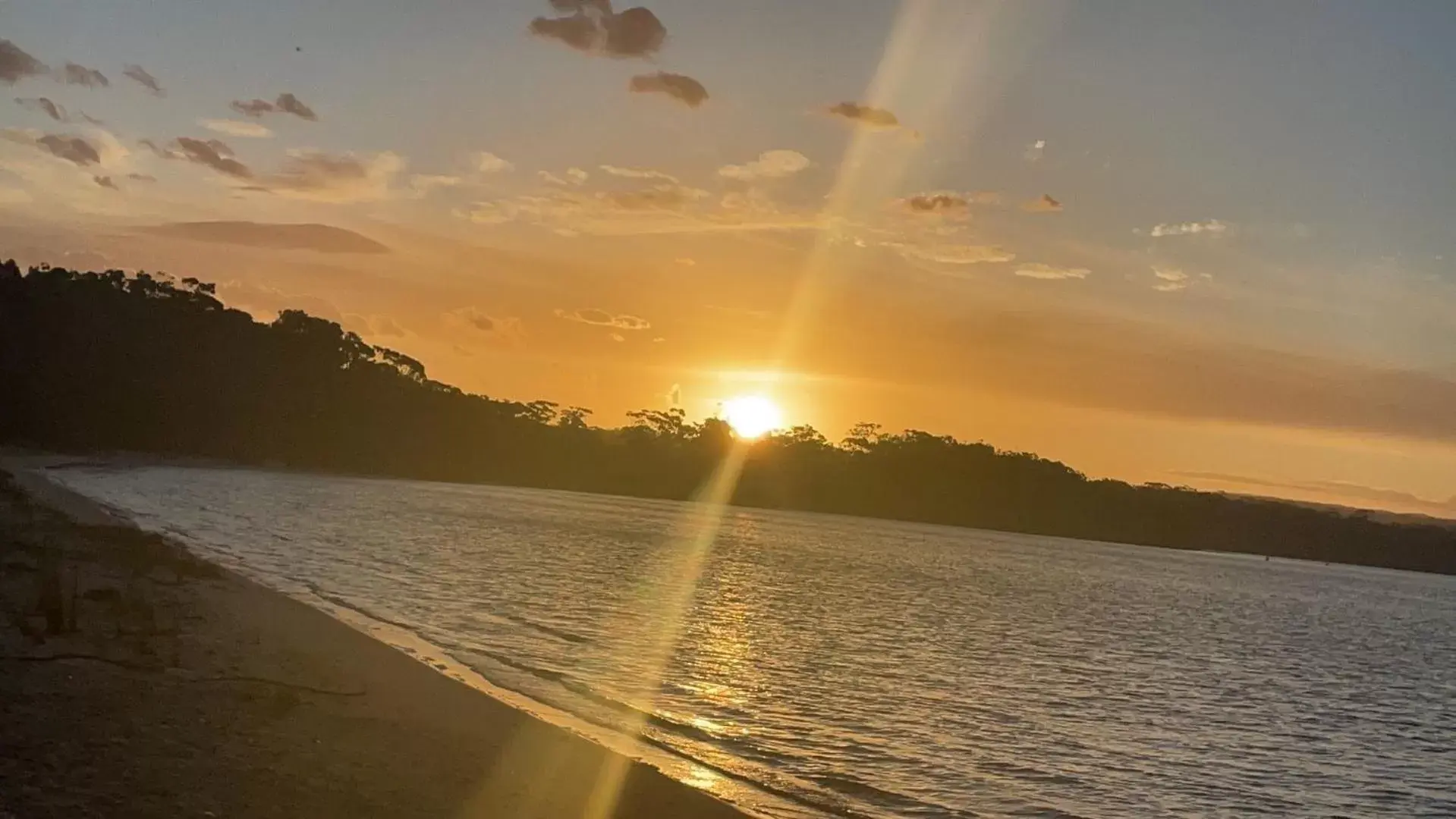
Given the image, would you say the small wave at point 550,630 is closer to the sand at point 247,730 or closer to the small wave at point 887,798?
the sand at point 247,730

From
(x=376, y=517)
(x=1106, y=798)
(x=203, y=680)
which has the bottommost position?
(x=376, y=517)

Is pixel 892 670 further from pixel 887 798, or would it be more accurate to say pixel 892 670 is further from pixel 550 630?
pixel 887 798

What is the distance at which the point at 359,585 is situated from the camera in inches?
1431

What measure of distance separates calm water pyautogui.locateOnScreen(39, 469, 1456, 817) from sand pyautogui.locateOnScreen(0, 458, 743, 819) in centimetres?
214

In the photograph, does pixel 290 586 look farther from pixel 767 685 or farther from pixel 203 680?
pixel 203 680

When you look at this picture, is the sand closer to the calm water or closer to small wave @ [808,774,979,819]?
the calm water

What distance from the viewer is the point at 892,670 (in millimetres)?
30672

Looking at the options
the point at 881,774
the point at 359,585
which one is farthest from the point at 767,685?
the point at 359,585

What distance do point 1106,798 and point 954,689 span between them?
10.1 m

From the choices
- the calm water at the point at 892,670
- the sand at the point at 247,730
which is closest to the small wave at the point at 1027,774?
the calm water at the point at 892,670

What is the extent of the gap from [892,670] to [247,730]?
19514 mm

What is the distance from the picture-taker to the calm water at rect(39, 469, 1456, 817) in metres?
19.1

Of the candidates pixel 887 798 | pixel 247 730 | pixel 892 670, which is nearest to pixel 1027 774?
pixel 887 798

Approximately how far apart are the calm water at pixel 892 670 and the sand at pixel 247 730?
2144 mm
